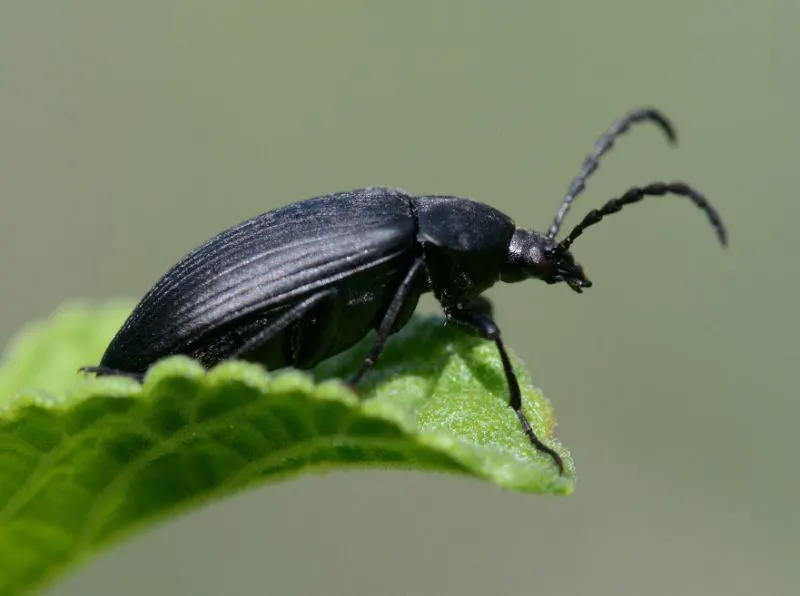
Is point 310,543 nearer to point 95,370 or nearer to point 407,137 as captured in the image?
point 407,137

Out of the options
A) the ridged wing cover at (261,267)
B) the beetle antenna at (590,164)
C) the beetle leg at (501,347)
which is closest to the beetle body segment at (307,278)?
the ridged wing cover at (261,267)

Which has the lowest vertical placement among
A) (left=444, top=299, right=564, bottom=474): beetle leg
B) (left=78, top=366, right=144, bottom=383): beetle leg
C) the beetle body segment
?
(left=444, top=299, right=564, bottom=474): beetle leg

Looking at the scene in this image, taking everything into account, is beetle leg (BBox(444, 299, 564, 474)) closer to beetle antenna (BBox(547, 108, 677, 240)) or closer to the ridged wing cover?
the ridged wing cover

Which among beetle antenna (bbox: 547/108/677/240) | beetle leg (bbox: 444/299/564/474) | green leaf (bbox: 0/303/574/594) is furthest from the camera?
beetle antenna (bbox: 547/108/677/240)

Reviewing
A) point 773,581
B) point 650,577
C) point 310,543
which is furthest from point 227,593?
point 773,581

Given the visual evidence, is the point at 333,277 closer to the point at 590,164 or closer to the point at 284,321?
the point at 284,321

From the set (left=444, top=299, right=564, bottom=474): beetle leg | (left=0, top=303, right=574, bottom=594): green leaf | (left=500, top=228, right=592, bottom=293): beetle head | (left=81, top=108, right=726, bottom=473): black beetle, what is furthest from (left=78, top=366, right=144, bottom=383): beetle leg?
(left=500, top=228, right=592, bottom=293): beetle head
